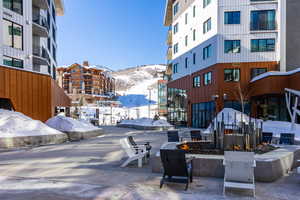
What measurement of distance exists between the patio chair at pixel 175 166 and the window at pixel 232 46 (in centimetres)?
2319

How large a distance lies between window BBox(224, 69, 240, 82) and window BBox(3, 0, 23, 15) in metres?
22.5

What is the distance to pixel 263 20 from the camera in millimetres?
26531

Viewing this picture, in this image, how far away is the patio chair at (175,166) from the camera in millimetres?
6102

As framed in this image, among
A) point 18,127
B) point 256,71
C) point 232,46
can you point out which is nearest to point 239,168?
point 18,127

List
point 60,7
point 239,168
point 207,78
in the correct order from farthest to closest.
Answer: point 60,7 < point 207,78 < point 239,168

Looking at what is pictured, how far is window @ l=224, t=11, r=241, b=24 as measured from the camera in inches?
1049

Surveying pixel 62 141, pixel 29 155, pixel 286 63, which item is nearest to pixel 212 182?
pixel 29 155

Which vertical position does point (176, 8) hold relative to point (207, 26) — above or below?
above

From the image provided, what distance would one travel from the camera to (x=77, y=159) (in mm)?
9984

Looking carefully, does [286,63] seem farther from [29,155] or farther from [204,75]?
[29,155]

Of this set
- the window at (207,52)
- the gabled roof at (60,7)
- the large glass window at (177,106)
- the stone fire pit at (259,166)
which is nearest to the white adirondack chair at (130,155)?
the stone fire pit at (259,166)

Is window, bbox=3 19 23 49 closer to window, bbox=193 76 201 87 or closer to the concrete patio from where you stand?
the concrete patio

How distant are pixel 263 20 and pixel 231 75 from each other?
7131 mm

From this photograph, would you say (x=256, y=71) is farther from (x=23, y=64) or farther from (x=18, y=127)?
(x=23, y=64)
